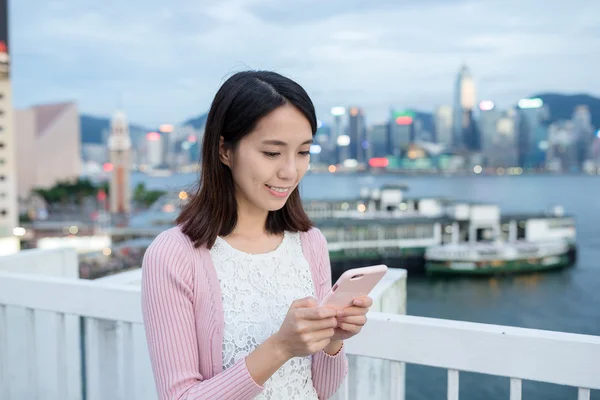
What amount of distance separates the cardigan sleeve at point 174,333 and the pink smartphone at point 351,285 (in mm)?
169

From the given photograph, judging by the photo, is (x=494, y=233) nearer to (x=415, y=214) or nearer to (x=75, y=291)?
(x=415, y=214)

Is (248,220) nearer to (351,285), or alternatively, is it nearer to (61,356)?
(351,285)

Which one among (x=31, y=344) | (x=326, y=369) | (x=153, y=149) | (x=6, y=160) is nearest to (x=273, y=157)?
(x=326, y=369)

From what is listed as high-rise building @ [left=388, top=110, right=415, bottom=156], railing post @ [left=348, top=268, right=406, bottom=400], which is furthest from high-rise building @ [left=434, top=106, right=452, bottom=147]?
railing post @ [left=348, top=268, right=406, bottom=400]

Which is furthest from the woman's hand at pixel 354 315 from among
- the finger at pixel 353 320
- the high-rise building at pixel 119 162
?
the high-rise building at pixel 119 162

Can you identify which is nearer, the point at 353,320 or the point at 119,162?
the point at 353,320

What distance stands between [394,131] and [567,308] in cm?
2803

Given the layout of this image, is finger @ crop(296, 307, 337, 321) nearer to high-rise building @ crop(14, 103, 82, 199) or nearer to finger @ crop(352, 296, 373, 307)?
finger @ crop(352, 296, 373, 307)

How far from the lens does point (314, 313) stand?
2.47ft

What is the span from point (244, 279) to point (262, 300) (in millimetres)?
47

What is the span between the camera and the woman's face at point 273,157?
2.90 ft

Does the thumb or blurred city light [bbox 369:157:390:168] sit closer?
the thumb

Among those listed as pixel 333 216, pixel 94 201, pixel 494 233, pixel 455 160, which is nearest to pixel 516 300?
pixel 494 233

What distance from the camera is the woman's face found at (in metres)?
0.88
